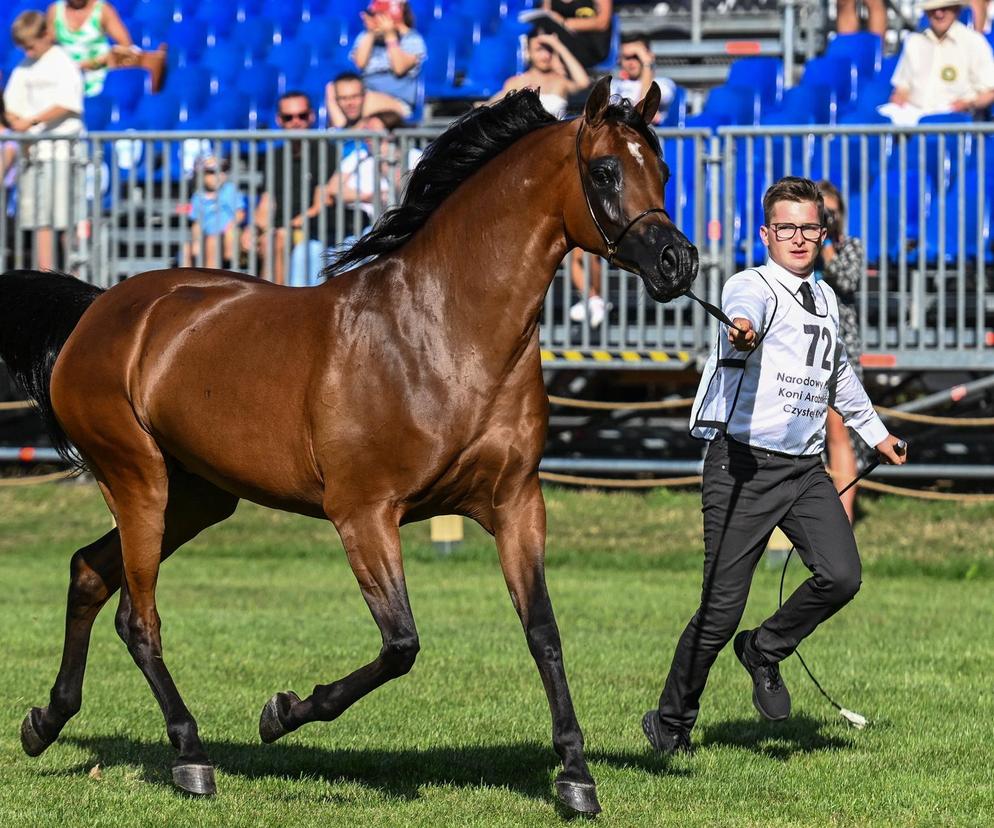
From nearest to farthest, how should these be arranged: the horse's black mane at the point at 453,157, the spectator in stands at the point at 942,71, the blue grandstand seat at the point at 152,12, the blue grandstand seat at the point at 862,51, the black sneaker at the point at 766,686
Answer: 1. the horse's black mane at the point at 453,157
2. the black sneaker at the point at 766,686
3. the spectator in stands at the point at 942,71
4. the blue grandstand seat at the point at 862,51
5. the blue grandstand seat at the point at 152,12

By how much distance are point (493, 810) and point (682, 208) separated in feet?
25.2

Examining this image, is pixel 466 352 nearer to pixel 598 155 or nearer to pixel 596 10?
pixel 598 155

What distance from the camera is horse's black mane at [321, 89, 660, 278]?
5.64 m

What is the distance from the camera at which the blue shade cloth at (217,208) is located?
506 inches

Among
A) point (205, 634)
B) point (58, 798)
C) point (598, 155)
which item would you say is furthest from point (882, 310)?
point (58, 798)

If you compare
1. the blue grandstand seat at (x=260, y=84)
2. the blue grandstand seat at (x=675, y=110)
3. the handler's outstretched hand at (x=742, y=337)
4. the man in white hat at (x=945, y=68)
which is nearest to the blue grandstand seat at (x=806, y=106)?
the man in white hat at (x=945, y=68)

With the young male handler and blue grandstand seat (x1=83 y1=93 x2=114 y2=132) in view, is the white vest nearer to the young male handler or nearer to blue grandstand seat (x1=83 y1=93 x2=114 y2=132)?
the young male handler

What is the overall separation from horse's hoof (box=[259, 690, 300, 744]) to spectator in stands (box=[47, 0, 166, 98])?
39.3ft

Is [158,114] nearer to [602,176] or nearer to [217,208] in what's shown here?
[217,208]

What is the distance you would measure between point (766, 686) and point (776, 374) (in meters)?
1.20

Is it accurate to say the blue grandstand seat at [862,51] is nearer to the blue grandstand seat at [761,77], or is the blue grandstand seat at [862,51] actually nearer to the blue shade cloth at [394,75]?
the blue grandstand seat at [761,77]

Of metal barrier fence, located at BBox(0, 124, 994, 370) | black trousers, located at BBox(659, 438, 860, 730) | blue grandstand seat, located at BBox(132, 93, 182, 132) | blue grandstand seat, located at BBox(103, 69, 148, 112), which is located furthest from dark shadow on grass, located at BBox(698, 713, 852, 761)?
blue grandstand seat, located at BBox(103, 69, 148, 112)

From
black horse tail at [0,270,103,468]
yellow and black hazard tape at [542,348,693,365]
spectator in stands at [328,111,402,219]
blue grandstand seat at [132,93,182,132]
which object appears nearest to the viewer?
black horse tail at [0,270,103,468]

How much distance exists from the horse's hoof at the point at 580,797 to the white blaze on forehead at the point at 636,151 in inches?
77.5
